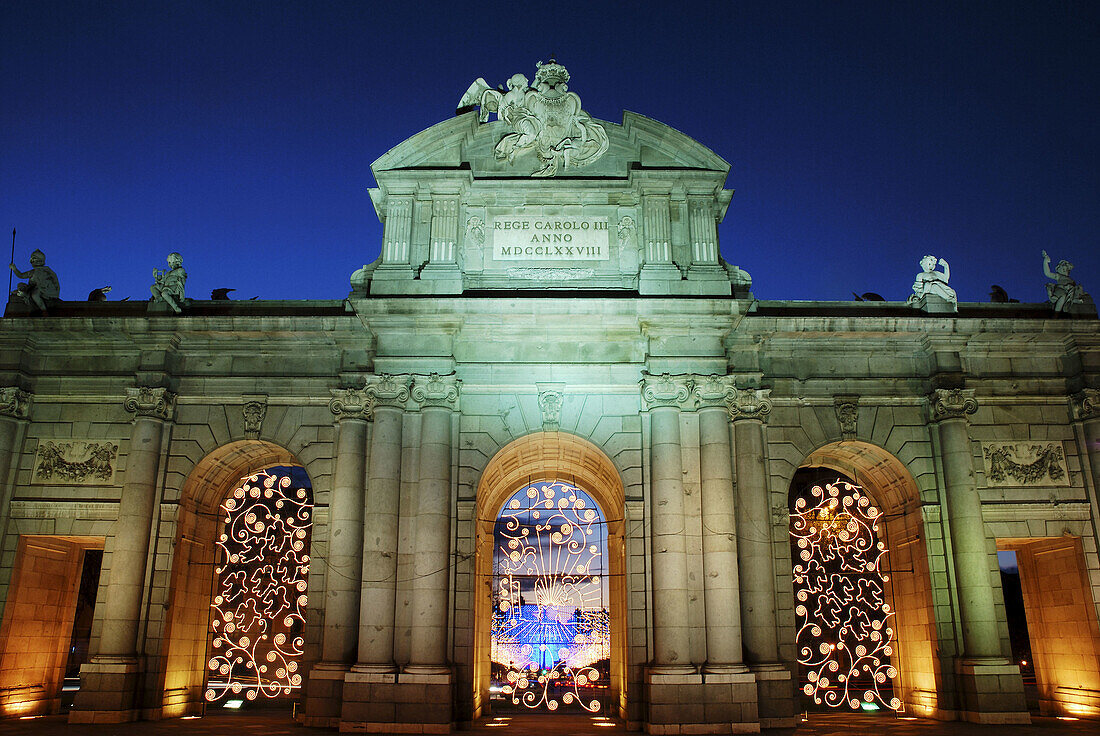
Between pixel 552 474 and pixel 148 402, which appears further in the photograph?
pixel 552 474

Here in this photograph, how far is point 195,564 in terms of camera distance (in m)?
20.8

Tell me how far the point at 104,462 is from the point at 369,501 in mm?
7118

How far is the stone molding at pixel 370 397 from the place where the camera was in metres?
18.9

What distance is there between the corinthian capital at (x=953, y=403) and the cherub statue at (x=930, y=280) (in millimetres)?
2710

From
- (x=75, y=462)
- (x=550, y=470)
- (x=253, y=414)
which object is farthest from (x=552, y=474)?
(x=75, y=462)

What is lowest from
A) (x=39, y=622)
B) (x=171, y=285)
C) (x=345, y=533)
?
(x=39, y=622)

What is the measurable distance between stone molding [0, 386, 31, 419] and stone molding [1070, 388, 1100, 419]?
25976mm

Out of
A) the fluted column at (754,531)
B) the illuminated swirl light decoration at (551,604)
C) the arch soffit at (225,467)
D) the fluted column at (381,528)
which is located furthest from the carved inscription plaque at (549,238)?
the arch soffit at (225,467)

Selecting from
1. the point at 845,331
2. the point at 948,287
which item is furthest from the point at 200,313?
the point at 948,287

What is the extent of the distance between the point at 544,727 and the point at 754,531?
6.28 m

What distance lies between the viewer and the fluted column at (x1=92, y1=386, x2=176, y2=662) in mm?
18422

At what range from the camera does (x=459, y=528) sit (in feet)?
62.0

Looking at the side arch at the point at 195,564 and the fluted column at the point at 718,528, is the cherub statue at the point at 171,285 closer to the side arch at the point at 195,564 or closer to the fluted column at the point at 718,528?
the side arch at the point at 195,564

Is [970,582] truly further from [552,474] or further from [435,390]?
[435,390]
